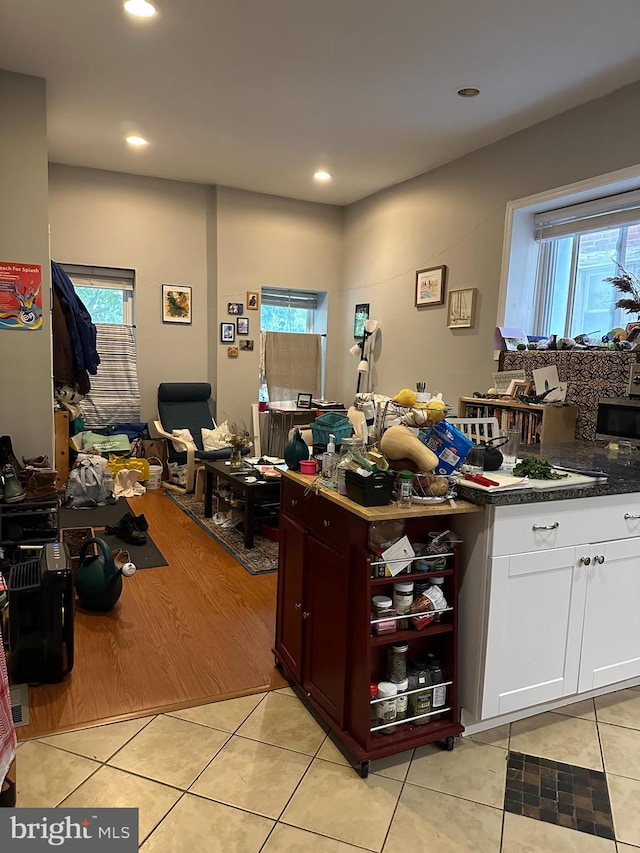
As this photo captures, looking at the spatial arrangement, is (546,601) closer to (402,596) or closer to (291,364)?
(402,596)

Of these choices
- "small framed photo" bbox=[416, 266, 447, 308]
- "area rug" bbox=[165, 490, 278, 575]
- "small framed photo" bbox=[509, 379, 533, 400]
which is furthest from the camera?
"small framed photo" bbox=[416, 266, 447, 308]

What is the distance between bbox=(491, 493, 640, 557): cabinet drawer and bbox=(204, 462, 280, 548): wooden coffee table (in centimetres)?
224

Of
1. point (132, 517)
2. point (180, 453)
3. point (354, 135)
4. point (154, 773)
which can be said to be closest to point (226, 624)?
point (154, 773)

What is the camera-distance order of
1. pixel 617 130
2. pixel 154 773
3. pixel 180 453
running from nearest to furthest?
1. pixel 154 773
2. pixel 617 130
3. pixel 180 453

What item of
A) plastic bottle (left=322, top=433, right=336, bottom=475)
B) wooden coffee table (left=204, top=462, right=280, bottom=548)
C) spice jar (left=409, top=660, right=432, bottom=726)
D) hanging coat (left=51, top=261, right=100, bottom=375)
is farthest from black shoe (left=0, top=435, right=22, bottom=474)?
spice jar (left=409, top=660, right=432, bottom=726)

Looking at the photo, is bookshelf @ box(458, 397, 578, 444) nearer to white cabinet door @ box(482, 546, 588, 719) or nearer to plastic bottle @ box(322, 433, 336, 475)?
white cabinet door @ box(482, 546, 588, 719)

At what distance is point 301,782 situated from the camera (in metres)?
1.82

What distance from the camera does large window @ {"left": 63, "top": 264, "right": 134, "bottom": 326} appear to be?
5676 mm

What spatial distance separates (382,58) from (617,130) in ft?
4.84

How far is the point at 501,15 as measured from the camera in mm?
2816

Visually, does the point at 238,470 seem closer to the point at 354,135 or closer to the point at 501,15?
the point at 354,135

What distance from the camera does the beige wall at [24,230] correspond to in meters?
3.64

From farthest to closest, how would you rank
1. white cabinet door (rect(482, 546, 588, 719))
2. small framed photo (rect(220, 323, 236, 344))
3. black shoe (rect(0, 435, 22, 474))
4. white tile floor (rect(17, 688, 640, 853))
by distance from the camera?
small framed photo (rect(220, 323, 236, 344)) < black shoe (rect(0, 435, 22, 474)) < white cabinet door (rect(482, 546, 588, 719)) < white tile floor (rect(17, 688, 640, 853))
